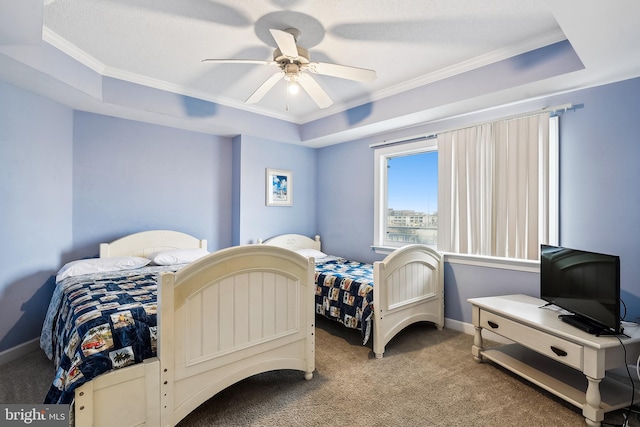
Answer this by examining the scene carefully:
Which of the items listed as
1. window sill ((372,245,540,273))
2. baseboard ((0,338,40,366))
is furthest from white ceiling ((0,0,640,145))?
baseboard ((0,338,40,366))

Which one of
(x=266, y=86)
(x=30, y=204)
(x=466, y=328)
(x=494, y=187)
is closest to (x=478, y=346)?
(x=466, y=328)

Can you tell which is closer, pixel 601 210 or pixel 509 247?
pixel 601 210

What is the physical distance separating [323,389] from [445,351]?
3.96 feet

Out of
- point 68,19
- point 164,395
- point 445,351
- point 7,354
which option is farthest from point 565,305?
point 7,354

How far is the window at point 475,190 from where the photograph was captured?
101 inches

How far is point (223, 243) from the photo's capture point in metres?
4.03

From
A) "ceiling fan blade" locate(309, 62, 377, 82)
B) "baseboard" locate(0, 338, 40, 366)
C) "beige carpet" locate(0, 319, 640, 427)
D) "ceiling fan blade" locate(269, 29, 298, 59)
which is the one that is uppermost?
"ceiling fan blade" locate(269, 29, 298, 59)

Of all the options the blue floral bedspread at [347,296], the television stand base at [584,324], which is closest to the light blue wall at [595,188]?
the television stand base at [584,324]

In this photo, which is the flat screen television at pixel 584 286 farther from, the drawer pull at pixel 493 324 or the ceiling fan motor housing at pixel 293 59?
the ceiling fan motor housing at pixel 293 59

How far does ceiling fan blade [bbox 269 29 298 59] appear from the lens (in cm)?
172

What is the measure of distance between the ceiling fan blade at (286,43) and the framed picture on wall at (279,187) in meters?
2.30

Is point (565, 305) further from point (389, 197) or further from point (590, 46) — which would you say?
point (389, 197)

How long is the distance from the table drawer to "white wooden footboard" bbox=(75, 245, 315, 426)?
1372 millimetres

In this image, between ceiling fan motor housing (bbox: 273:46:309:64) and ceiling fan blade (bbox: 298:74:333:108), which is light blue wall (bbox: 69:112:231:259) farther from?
ceiling fan motor housing (bbox: 273:46:309:64)
